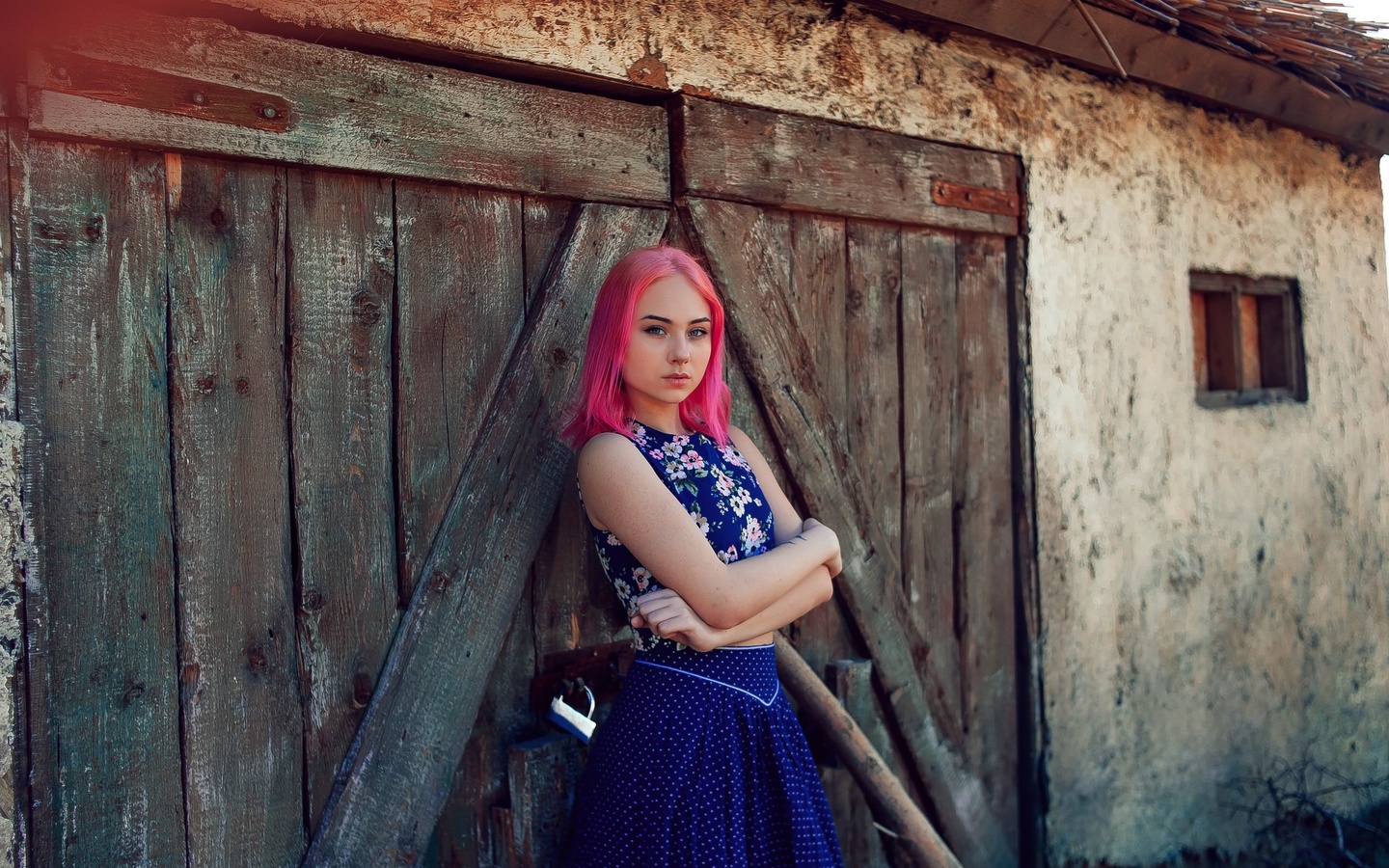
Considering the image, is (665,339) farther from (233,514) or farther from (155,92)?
(155,92)

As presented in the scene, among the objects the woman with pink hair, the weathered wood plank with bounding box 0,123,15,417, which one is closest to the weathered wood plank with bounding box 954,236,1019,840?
the woman with pink hair

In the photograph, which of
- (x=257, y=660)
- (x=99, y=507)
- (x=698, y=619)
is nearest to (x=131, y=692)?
(x=257, y=660)

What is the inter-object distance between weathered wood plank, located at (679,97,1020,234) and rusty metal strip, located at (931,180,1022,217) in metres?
0.02

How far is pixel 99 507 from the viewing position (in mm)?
1891

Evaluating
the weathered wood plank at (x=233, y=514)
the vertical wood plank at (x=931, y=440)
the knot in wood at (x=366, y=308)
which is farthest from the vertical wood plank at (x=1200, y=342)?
the weathered wood plank at (x=233, y=514)

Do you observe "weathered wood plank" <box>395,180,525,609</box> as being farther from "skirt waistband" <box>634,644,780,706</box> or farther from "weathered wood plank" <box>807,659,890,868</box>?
"weathered wood plank" <box>807,659,890,868</box>

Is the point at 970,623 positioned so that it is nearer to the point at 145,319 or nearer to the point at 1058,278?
the point at 1058,278

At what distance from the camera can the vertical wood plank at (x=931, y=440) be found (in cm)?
324

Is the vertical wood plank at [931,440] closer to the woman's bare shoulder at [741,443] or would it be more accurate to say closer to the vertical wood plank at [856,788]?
the vertical wood plank at [856,788]

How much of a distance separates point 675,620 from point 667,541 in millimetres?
151

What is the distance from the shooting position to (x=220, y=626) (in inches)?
79.7

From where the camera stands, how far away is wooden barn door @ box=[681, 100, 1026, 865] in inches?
112

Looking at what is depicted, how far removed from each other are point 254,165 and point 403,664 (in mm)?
1021

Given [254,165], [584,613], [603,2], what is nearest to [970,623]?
[584,613]
